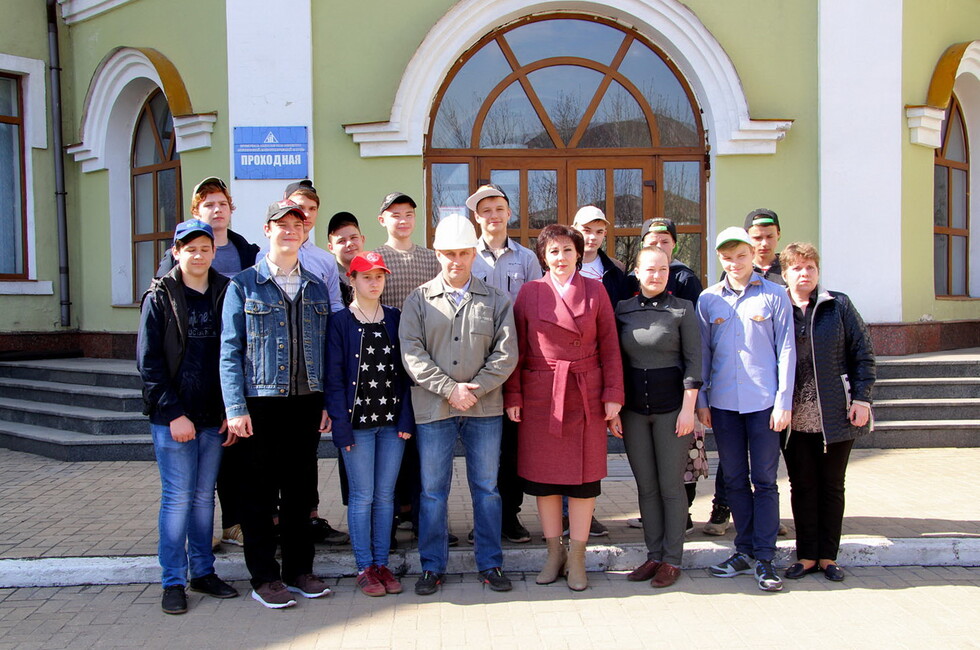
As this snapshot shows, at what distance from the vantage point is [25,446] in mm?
7445

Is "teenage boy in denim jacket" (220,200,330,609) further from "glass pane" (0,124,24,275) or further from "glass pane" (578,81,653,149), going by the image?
"glass pane" (0,124,24,275)

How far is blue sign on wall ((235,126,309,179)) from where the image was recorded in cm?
785

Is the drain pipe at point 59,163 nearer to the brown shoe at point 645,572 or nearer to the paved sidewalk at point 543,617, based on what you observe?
the paved sidewalk at point 543,617

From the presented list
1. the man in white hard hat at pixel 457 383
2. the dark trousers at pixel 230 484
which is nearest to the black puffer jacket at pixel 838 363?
the man in white hard hat at pixel 457 383

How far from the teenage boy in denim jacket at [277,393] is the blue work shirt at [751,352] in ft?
6.80

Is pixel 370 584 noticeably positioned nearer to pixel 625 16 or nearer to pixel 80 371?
pixel 80 371

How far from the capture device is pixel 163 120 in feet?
31.0

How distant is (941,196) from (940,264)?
813 mm

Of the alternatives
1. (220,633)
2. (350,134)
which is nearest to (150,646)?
(220,633)

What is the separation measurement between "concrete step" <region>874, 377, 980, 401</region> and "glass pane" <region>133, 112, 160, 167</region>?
8457 mm

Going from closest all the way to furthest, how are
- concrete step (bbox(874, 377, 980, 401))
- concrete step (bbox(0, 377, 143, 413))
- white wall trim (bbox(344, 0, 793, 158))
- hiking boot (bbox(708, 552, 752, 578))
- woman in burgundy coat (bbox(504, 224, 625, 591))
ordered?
woman in burgundy coat (bbox(504, 224, 625, 591)), hiking boot (bbox(708, 552, 752, 578)), concrete step (bbox(874, 377, 980, 401)), concrete step (bbox(0, 377, 143, 413)), white wall trim (bbox(344, 0, 793, 158))

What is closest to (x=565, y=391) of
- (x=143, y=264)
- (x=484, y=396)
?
(x=484, y=396)

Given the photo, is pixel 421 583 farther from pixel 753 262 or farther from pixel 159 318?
pixel 753 262

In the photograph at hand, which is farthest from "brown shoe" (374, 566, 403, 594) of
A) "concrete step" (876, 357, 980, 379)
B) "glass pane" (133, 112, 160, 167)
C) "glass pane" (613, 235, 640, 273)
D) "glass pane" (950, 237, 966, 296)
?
"glass pane" (950, 237, 966, 296)
